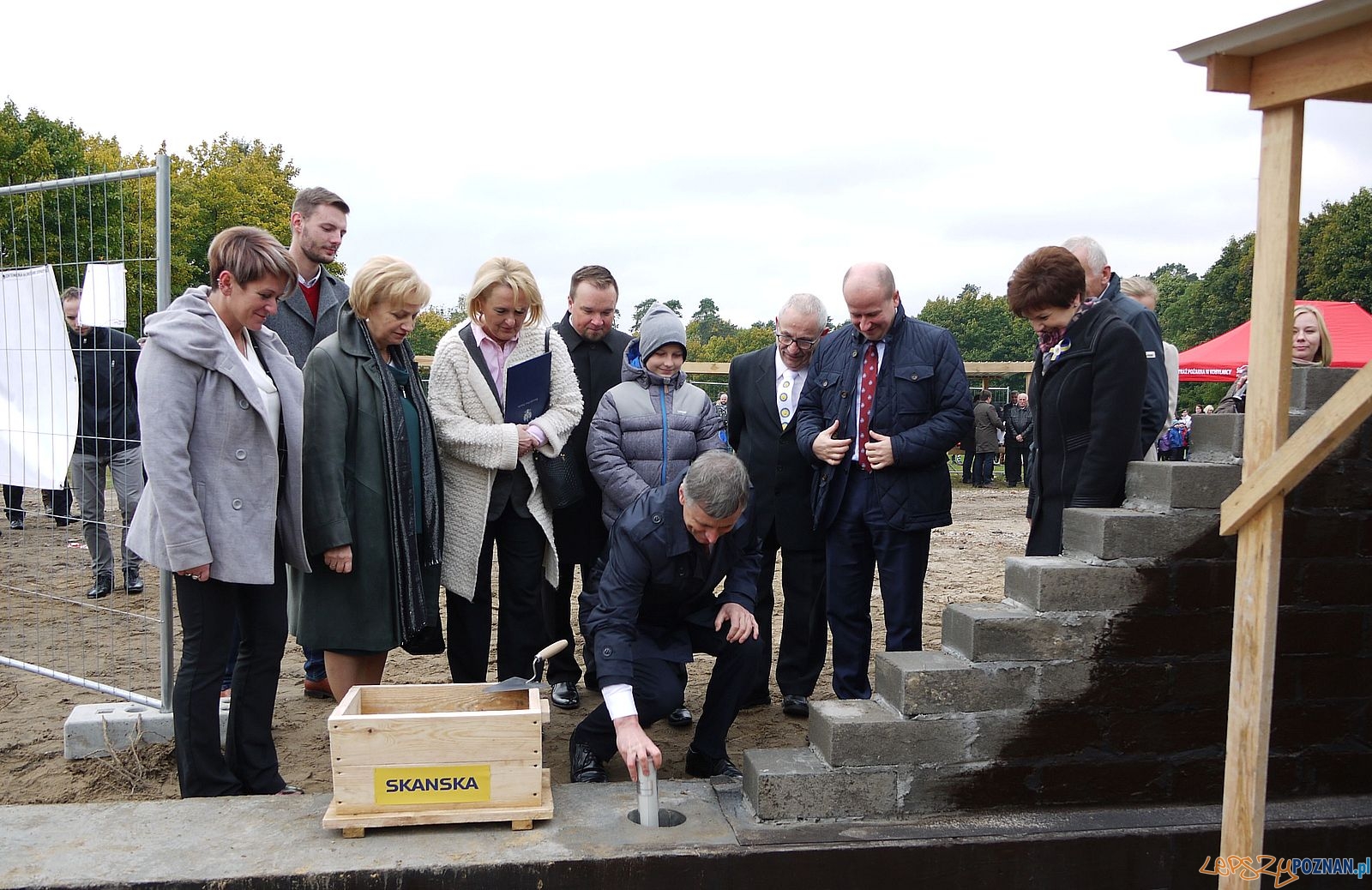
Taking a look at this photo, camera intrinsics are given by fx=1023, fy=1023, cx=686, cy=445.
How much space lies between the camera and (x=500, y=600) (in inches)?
167

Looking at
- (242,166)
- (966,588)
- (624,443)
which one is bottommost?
(966,588)

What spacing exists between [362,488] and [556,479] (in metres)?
0.87

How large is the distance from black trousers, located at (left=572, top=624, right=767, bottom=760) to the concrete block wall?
0.45m

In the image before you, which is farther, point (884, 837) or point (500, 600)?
point (500, 600)

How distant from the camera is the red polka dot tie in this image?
4.18 m

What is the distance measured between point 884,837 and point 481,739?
4.02ft

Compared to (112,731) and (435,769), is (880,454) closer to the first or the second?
(435,769)

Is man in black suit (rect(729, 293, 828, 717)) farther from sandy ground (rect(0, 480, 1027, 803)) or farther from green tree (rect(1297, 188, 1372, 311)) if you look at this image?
green tree (rect(1297, 188, 1372, 311))

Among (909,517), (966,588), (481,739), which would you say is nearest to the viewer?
(481,739)

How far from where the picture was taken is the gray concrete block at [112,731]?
4121mm

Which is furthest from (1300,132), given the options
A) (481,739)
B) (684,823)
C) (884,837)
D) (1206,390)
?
(1206,390)

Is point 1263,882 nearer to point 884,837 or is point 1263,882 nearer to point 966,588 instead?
point 884,837

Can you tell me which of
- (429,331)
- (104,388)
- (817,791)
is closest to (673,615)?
(817,791)

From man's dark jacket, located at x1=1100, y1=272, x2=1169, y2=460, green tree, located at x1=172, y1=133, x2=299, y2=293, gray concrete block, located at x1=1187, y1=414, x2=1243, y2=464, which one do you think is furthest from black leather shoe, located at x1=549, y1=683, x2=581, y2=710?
green tree, located at x1=172, y1=133, x2=299, y2=293
